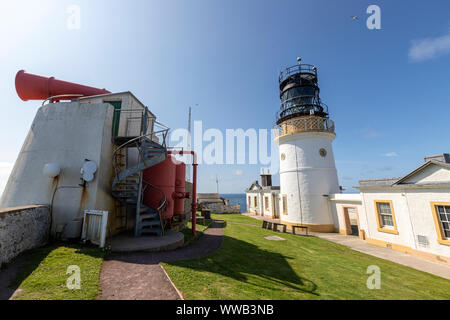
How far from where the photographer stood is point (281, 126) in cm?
1923

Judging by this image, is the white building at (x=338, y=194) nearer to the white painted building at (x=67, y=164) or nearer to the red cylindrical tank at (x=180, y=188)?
the red cylindrical tank at (x=180, y=188)

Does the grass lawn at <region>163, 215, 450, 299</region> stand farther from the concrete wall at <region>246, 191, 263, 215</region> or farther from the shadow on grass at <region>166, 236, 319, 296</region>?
the concrete wall at <region>246, 191, 263, 215</region>

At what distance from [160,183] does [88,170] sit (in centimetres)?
361

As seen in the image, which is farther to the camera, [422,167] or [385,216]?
[385,216]

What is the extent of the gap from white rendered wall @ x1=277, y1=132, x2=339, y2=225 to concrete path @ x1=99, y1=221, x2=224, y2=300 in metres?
13.3

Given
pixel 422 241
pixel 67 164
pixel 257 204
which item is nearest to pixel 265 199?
pixel 257 204

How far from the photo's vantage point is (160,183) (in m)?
10.5

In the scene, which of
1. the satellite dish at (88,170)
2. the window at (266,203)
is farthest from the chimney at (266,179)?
the satellite dish at (88,170)

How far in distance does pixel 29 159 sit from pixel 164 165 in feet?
20.5
